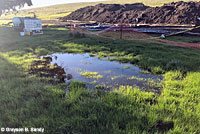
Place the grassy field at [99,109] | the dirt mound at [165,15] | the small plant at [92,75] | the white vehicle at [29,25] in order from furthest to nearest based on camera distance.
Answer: the dirt mound at [165,15], the white vehicle at [29,25], the small plant at [92,75], the grassy field at [99,109]

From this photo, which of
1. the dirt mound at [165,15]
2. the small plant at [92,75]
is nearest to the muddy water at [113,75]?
the small plant at [92,75]

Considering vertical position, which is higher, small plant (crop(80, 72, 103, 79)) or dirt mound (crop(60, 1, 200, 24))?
dirt mound (crop(60, 1, 200, 24))

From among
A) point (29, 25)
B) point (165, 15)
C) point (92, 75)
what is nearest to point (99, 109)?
point (92, 75)

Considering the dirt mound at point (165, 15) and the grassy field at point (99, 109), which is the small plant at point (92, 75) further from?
the dirt mound at point (165, 15)

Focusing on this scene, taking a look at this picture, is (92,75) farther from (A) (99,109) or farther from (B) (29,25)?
(B) (29,25)

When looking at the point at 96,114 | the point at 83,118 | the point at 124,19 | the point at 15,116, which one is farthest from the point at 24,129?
the point at 124,19

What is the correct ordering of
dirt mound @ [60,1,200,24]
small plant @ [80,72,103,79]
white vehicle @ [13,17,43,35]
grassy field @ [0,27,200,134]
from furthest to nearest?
dirt mound @ [60,1,200,24]
white vehicle @ [13,17,43,35]
small plant @ [80,72,103,79]
grassy field @ [0,27,200,134]

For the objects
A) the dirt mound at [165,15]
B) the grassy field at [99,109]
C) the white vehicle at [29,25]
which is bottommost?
the grassy field at [99,109]

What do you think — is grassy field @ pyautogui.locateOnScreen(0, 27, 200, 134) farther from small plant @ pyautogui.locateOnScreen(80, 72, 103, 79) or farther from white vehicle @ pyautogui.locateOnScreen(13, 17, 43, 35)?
white vehicle @ pyautogui.locateOnScreen(13, 17, 43, 35)

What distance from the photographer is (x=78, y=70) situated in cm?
558

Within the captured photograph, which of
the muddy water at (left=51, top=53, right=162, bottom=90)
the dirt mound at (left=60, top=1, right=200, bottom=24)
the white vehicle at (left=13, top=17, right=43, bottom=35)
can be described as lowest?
the muddy water at (left=51, top=53, right=162, bottom=90)

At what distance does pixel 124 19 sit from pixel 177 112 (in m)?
33.2

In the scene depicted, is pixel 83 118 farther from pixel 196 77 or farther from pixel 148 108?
pixel 196 77

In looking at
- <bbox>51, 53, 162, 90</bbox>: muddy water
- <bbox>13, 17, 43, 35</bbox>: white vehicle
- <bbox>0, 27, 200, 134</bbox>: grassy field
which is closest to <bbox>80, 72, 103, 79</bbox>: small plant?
<bbox>51, 53, 162, 90</bbox>: muddy water
